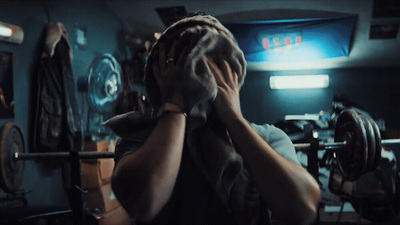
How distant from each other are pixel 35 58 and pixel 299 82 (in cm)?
431

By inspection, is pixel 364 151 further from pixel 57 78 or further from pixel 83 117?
pixel 83 117

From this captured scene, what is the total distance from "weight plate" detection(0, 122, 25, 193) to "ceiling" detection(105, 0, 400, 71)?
3160mm

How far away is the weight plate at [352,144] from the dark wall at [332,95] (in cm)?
443

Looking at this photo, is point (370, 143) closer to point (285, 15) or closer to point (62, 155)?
point (62, 155)

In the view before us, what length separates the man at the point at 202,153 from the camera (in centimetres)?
80

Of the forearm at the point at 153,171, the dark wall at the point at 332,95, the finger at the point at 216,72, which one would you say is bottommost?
the dark wall at the point at 332,95

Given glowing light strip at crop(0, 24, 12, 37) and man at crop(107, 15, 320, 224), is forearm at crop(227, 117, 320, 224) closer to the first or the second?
man at crop(107, 15, 320, 224)

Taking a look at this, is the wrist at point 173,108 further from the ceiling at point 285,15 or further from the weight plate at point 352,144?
the ceiling at point 285,15

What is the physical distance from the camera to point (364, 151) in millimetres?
1551

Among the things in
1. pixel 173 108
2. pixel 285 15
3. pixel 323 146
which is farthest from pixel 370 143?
pixel 285 15

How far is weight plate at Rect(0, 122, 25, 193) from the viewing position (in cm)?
185

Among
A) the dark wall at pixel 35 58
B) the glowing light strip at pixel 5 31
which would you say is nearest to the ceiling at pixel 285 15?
the dark wall at pixel 35 58

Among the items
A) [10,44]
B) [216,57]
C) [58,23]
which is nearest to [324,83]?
[58,23]

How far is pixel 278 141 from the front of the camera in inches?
37.7
